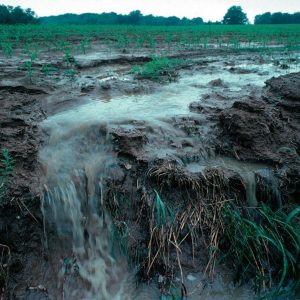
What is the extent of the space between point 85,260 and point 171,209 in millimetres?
835

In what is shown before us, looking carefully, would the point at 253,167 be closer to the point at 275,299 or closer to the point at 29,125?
the point at 275,299

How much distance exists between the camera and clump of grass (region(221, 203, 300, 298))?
2.54m

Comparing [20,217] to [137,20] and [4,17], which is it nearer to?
[4,17]

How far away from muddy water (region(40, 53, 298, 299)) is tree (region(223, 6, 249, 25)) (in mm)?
58209

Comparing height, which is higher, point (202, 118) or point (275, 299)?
point (202, 118)

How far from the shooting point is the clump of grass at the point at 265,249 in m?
2.54

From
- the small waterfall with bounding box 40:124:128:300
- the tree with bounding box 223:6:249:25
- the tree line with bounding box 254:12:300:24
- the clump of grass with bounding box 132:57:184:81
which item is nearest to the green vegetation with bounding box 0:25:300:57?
the clump of grass with bounding box 132:57:184:81

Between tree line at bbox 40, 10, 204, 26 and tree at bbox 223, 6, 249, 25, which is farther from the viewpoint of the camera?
tree at bbox 223, 6, 249, 25

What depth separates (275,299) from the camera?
2480mm

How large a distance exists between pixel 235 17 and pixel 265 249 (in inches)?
2373

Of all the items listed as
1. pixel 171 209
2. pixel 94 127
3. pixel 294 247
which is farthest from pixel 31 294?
pixel 294 247

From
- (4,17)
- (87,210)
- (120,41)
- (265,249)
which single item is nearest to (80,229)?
(87,210)

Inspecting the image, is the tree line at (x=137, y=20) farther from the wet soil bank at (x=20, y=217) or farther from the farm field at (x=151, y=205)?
the wet soil bank at (x=20, y=217)

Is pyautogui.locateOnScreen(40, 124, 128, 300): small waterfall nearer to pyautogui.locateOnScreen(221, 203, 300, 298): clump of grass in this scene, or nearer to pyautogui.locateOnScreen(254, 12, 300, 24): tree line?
pyautogui.locateOnScreen(221, 203, 300, 298): clump of grass
